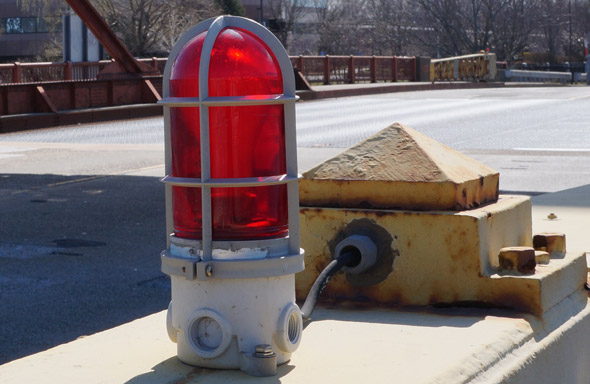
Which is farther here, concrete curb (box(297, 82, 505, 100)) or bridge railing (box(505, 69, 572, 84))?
bridge railing (box(505, 69, 572, 84))

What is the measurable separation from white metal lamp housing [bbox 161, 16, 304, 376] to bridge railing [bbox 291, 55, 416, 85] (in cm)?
3642

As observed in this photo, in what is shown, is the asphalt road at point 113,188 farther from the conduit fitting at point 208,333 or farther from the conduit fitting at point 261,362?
the conduit fitting at point 261,362

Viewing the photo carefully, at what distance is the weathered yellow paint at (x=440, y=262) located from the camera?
10.6 feet

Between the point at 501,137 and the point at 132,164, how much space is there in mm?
7108

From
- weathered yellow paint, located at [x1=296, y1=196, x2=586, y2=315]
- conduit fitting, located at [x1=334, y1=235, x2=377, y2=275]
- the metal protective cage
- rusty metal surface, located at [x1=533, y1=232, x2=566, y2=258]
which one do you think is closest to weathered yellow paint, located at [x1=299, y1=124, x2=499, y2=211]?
weathered yellow paint, located at [x1=296, y1=196, x2=586, y2=315]

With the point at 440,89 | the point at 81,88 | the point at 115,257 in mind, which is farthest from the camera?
the point at 440,89

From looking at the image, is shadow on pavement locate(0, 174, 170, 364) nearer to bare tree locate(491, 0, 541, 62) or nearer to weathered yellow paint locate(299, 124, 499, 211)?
weathered yellow paint locate(299, 124, 499, 211)

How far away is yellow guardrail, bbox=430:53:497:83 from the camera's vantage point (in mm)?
48125

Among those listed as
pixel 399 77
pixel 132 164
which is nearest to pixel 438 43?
pixel 399 77

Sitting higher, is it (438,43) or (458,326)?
(438,43)

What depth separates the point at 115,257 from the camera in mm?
7469

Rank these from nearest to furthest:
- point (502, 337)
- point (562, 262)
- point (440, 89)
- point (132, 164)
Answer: point (502, 337), point (562, 262), point (132, 164), point (440, 89)

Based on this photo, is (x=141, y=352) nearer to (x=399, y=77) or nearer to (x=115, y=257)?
(x=115, y=257)

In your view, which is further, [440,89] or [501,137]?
[440,89]
